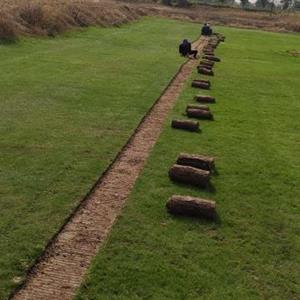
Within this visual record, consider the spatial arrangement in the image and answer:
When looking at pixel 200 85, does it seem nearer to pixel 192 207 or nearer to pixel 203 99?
pixel 203 99

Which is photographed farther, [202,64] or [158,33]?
[158,33]

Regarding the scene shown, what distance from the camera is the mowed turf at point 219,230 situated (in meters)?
8.59

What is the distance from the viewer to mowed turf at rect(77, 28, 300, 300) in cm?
859

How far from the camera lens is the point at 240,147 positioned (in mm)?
16297

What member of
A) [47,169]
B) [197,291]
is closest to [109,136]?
[47,169]

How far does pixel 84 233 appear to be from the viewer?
9.96 meters

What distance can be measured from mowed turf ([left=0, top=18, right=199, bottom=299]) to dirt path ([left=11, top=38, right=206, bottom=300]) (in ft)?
0.78

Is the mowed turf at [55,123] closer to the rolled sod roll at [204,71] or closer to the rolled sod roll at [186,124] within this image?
the rolled sod roll at [186,124]

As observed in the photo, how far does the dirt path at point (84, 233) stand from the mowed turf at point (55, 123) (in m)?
0.24

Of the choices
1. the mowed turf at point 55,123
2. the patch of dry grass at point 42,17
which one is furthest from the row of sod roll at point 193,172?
the patch of dry grass at point 42,17

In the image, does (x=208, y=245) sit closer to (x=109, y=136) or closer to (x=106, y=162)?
(x=106, y=162)

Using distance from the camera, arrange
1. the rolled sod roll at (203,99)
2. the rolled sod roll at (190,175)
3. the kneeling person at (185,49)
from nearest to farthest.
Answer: the rolled sod roll at (190,175) < the rolled sod roll at (203,99) < the kneeling person at (185,49)

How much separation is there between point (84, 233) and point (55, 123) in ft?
24.2

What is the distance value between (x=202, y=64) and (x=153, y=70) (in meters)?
4.64
